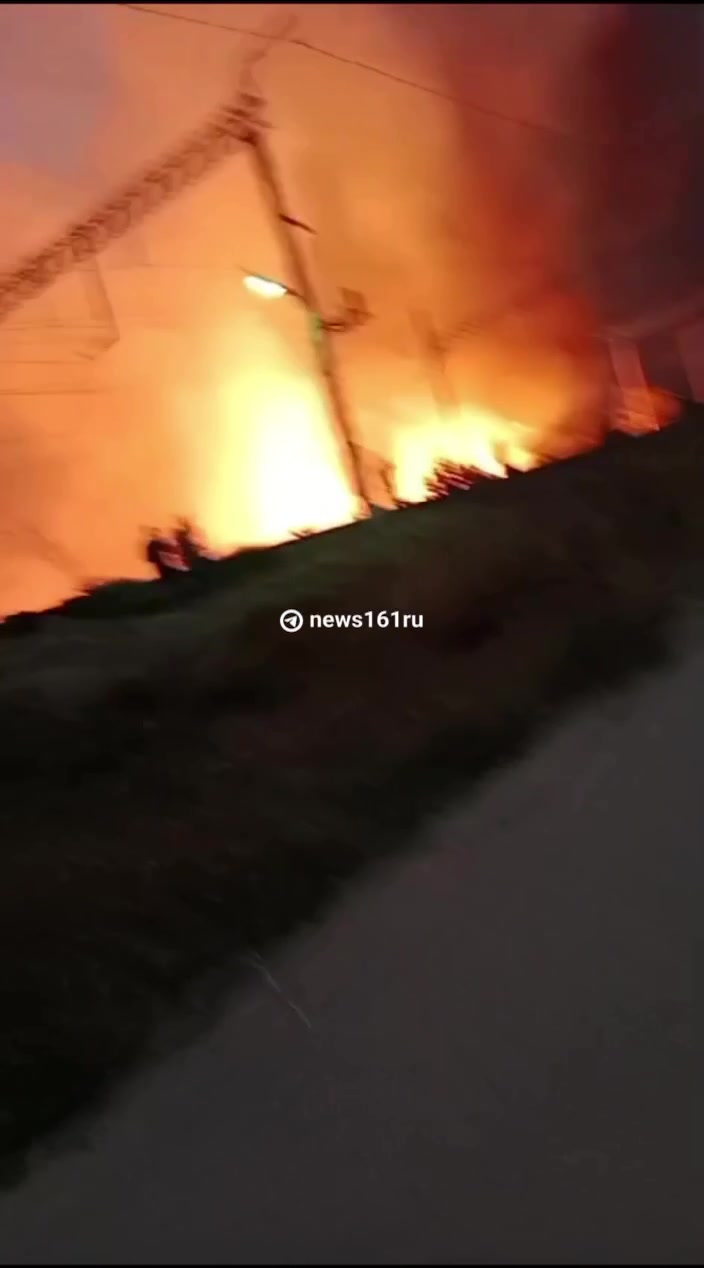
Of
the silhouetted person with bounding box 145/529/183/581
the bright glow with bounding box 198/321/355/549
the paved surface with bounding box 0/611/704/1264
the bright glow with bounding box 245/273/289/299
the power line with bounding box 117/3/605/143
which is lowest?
the paved surface with bounding box 0/611/704/1264

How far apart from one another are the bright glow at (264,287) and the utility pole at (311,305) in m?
0.01

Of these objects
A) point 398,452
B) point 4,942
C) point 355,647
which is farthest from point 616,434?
point 4,942

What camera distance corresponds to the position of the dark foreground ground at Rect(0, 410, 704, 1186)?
0.43 meters

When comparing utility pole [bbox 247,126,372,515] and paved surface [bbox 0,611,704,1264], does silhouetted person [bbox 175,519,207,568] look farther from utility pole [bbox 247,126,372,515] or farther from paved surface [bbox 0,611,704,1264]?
paved surface [bbox 0,611,704,1264]

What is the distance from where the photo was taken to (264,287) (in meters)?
0.69

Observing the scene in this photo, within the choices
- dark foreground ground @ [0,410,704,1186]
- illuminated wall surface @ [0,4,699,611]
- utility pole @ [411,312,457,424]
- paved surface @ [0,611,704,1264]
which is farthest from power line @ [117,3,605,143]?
paved surface @ [0,611,704,1264]

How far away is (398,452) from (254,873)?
298 millimetres

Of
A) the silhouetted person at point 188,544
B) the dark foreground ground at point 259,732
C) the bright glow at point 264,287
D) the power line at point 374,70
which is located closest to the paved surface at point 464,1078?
the dark foreground ground at point 259,732

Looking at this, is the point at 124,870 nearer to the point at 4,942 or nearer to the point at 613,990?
the point at 4,942

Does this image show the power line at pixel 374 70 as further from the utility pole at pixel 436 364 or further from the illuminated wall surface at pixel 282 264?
the utility pole at pixel 436 364

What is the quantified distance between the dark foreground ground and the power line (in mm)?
349

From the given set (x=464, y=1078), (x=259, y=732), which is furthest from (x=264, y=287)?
(x=464, y=1078)

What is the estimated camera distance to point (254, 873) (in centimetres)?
45

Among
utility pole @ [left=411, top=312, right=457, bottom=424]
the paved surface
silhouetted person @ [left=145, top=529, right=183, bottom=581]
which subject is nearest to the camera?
the paved surface
